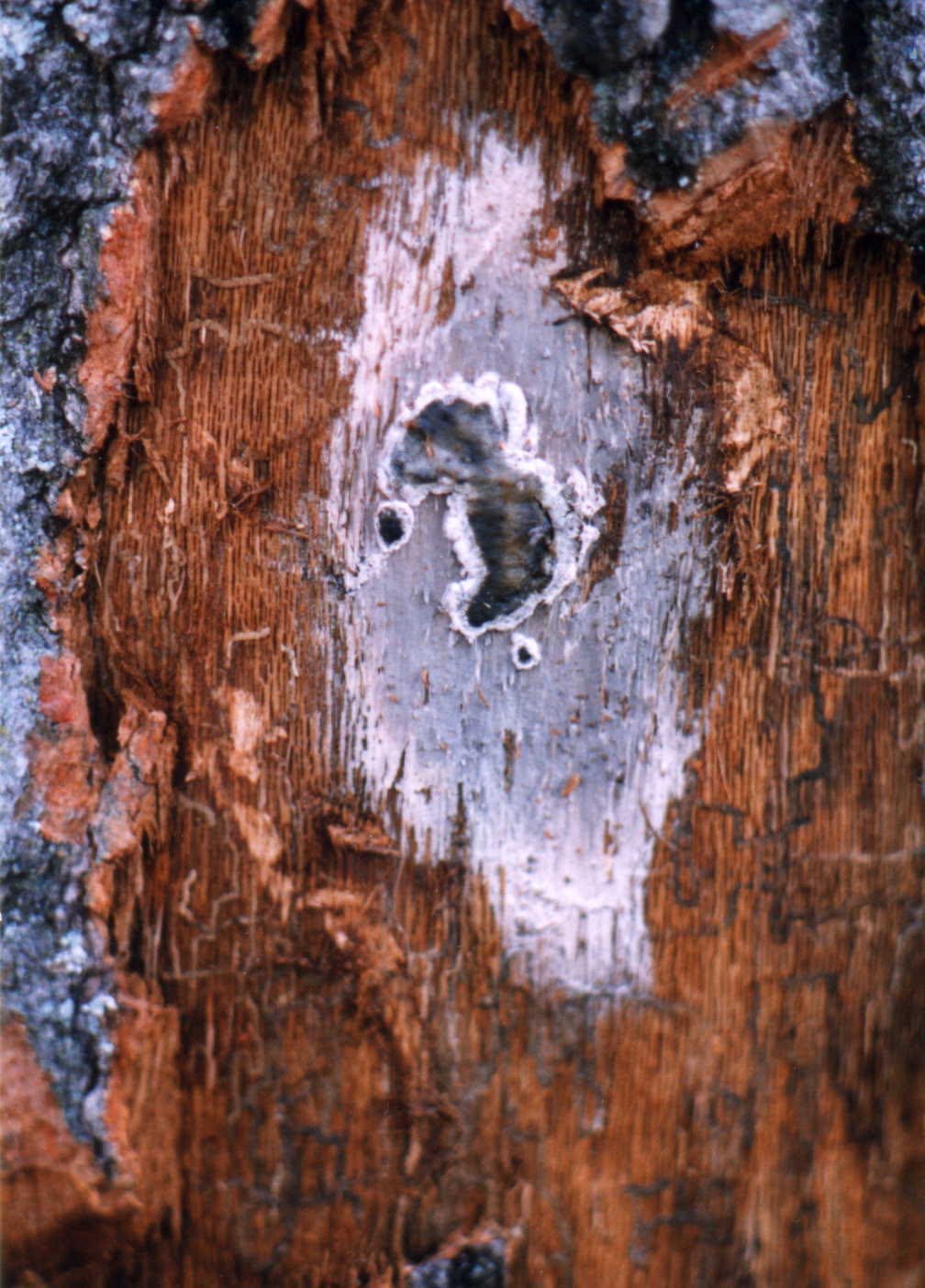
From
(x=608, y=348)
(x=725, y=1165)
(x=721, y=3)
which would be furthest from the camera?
(x=725, y=1165)

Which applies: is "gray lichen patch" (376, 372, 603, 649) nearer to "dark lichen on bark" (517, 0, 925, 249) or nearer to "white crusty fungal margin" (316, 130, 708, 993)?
"white crusty fungal margin" (316, 130, 708, 993)

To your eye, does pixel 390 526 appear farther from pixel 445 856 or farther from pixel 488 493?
pixel 445 856

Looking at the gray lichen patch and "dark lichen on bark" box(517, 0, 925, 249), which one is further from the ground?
"dark lichen on bark" box(517, 0, 925, 249)

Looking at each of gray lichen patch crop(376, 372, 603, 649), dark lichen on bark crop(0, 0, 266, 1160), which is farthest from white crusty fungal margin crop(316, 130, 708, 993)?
dark lichen on bark crop(0, 0, 266, 1160)

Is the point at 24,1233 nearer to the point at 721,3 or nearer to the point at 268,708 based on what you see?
the point at 268,708

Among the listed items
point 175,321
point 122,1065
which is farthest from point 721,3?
point 122,1065

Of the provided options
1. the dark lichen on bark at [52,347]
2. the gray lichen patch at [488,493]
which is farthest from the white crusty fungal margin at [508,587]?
the dark lichen on bark at [52,347]

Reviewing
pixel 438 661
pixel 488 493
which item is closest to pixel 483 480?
pixel 488 493
